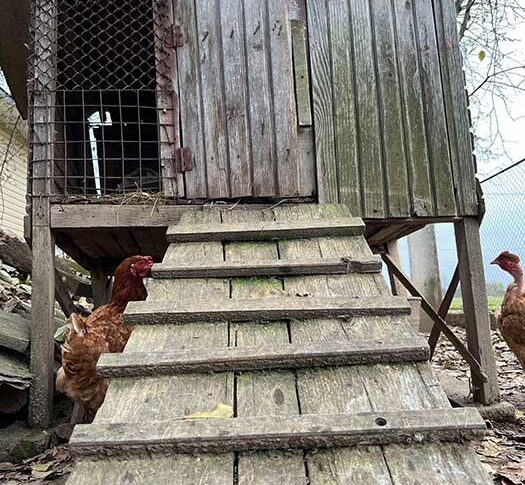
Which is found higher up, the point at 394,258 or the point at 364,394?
the point at 394,258

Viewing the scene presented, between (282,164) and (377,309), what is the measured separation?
6.08 feet

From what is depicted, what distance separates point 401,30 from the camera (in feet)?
12.2

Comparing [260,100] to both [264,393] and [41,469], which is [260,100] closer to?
[264,393]

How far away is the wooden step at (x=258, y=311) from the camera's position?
1.99m

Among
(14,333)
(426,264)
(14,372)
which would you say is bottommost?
(14,372)

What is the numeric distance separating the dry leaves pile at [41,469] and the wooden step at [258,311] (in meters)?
1.35

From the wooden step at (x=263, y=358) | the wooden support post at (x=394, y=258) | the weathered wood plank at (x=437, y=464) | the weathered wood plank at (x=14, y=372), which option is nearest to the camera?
the weathered wood plank at (x=437, y=464)

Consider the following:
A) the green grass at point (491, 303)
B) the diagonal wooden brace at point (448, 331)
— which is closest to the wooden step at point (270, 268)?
the diagonal wooden brace at point (448, 331)

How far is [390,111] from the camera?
3.67 m

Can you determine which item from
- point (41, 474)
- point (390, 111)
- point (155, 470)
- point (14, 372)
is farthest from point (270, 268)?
point (14, 372)

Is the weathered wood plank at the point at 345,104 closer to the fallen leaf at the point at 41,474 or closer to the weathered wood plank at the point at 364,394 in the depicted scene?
the weathered wood plank at the point at 364,394

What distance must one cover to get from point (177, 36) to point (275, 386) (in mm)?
2977

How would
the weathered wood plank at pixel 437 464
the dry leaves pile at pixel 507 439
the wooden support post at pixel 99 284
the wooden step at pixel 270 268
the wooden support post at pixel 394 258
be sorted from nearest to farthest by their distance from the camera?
the weathered wood plank at pixel 437 464, the wooden step at pixel 270 268, the dry leaves pile at pixel 507 439, the wooden support post at pixel 99 284, the wooden support post at pixel 394 258

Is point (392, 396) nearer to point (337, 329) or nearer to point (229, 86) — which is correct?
point (337, 329)
